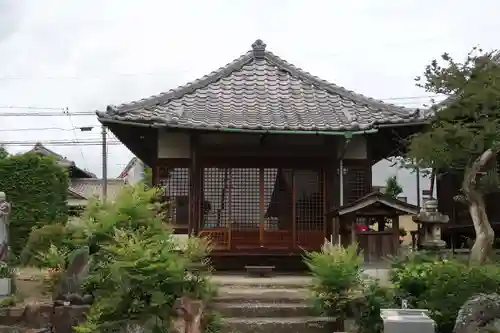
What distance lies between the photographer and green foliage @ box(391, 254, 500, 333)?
9.00 m

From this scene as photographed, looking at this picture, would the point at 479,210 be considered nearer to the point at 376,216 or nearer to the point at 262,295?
the point at 376,216

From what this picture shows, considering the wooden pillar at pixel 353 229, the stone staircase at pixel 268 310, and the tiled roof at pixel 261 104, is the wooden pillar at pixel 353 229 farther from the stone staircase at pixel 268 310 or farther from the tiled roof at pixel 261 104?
the tiled roof at pixel 261 104

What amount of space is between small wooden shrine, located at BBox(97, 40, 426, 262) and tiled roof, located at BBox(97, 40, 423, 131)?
0.05 metres

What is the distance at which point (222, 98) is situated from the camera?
1605 centimetres

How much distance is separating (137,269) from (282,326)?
3.50 m

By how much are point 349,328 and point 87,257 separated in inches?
194

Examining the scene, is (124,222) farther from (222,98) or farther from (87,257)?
(222,98)

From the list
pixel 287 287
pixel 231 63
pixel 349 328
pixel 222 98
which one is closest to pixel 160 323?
pixel 349 328

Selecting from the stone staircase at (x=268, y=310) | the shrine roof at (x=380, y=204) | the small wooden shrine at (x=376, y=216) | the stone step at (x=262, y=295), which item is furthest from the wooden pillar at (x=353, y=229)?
the stone step at (x=262, y=295)

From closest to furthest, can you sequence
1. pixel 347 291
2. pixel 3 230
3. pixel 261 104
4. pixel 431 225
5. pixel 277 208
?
pixel 347 291
pixel 3 230
pixel 431 225
pixel 277 208
pixel 261 104

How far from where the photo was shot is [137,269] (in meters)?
7.90

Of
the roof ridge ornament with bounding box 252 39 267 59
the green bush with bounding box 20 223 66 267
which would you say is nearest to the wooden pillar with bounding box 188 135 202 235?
the green bush with bounding box 20 223 66 267

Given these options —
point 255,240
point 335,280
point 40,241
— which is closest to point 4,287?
point 40,241

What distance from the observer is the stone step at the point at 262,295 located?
36.4 feet
